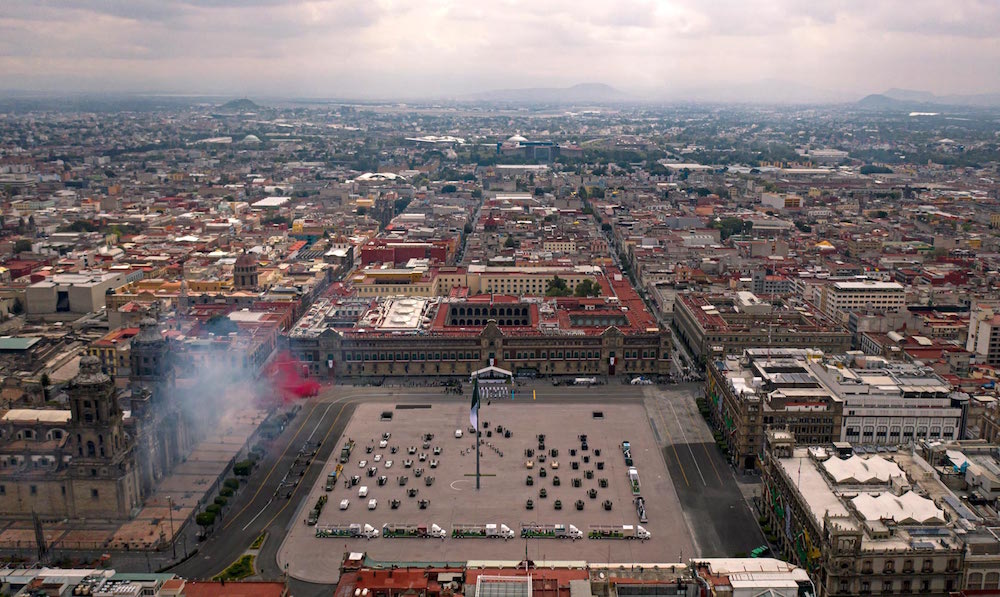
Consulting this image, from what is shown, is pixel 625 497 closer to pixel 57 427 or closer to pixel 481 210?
pixel 57 427

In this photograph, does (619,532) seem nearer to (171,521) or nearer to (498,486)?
(498,486)

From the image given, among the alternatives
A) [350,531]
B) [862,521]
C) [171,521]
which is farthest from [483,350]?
[862,521]

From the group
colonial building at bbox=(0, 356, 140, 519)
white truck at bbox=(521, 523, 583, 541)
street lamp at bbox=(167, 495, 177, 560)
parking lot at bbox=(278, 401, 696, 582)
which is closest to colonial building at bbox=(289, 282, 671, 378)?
parking lot at bbox=(278, 401, 696, 582)

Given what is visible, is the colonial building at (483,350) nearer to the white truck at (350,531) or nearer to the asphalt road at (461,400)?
the asphalt road at (461,400)

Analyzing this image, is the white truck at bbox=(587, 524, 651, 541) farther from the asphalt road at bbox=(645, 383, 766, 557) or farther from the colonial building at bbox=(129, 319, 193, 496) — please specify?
the colonial building at bbox=(129, 319, 193, 496)

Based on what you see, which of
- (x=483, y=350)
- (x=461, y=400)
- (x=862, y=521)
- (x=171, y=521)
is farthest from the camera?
(x=483, y=350)

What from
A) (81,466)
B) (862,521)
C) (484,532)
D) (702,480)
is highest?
(81,466)

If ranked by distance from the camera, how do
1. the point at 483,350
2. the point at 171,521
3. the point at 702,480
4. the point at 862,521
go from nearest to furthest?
the point at 862,521
the point at 171,521
the point at 702,480
the point at 483,350

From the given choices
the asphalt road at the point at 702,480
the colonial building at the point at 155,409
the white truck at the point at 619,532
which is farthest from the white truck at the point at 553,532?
the colonial building at the point at 155,409

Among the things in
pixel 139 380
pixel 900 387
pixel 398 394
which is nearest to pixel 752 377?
pixel 900 387
